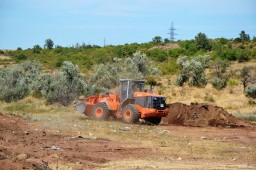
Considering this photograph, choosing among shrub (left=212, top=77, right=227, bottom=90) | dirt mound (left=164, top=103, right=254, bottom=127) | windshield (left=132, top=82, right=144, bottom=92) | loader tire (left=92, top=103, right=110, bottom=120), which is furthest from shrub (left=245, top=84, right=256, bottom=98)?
loader tire (left=92, top=103, right=110, bottom=120)

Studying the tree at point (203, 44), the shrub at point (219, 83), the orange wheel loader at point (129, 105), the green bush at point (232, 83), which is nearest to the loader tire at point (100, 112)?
the orange wheel loader at point (129, 105)

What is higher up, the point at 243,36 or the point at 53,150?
the point at 243,36

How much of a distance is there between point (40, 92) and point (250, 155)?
81.1ft

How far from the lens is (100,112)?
2500cm

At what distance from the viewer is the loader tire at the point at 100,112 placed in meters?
24.7

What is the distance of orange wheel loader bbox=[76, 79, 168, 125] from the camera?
23297 millimetres

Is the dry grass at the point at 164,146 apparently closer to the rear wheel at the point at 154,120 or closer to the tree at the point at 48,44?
the rear wheel at the point at 154,120

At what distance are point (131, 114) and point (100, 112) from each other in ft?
7.68

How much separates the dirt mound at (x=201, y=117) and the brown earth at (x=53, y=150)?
9.99 m

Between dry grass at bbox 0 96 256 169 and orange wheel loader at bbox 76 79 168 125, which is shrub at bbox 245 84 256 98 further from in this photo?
dry grass at bbox 0 96 256 169

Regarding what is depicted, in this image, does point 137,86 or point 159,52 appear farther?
point 159,52

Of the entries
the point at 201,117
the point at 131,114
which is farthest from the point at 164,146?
the point at 201,117

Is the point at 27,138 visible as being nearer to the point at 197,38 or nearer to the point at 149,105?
→ the point at 149,105

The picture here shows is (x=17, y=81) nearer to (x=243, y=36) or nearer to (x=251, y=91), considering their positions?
(x=251, y=91)
